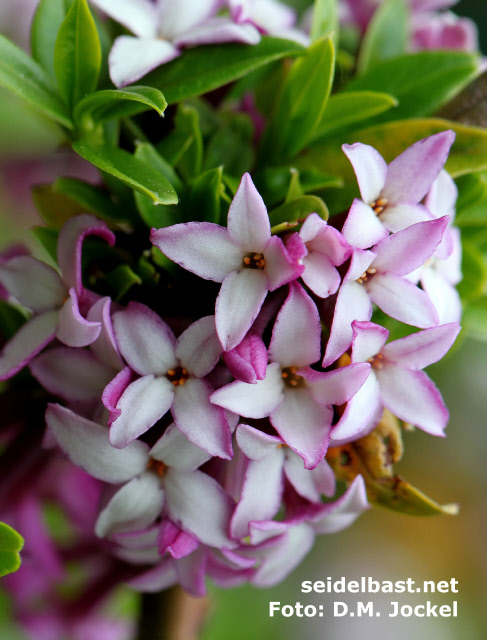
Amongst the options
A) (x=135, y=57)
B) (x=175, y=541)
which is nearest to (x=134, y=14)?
(x=135, y=57)

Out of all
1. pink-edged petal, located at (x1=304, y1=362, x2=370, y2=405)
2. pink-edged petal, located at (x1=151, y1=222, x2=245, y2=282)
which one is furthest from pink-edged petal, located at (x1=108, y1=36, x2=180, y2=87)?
pink-edged petal, located at (x1=304, y1=362, x2=370, y2=405)

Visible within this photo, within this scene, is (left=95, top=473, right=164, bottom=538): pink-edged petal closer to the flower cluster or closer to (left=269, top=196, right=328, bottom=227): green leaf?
the flower cluster

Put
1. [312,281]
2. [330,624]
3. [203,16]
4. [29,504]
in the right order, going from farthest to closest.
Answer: [330,624] → [29,504] → [203,16] → [312,281]

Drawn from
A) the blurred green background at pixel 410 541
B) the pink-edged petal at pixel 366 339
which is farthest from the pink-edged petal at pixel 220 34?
the blurred green background at pixel 410 541

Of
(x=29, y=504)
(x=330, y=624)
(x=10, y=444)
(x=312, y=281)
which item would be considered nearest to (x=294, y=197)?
(x=312, y=281)

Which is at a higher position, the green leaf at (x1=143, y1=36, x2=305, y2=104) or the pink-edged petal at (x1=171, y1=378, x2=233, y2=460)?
the green leaf at (x1=143, y1=36, x2=305, y2=104)

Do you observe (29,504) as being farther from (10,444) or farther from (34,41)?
(34,41)
